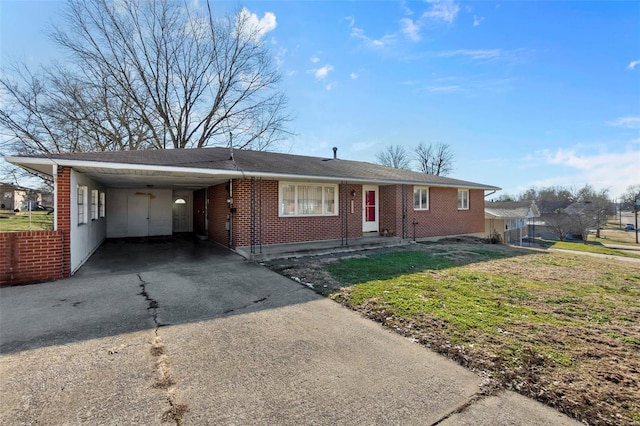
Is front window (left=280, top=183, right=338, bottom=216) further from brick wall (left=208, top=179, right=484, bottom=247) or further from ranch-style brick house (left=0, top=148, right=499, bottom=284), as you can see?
brick wall (left=208, top=179, right=484, bottom=247)

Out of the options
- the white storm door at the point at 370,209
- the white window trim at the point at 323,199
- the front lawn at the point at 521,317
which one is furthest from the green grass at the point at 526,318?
the white storm door at the point at 370,209

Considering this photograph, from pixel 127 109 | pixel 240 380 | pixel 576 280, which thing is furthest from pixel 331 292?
pixel 127 109

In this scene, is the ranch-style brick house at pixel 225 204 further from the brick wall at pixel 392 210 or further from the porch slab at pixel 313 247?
the porch slab at pixel 313 247

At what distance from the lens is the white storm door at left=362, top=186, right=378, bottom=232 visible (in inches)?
489

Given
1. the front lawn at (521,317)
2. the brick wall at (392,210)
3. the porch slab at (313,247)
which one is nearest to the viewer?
the front lawn at (521,317)

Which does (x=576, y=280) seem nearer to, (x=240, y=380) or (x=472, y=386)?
(x=472, y=386)

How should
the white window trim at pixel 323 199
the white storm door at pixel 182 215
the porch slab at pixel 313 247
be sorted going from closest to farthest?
the porch slab at pixel 313 247 → the white window trim at pixel 323 199 → the white storm door at pixel 182 215

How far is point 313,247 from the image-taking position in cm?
1002

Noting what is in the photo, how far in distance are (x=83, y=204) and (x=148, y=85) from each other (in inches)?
658

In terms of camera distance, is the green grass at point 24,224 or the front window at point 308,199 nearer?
the front window at point 308,199

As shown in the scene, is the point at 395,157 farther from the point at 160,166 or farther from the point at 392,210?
the point at 160,166

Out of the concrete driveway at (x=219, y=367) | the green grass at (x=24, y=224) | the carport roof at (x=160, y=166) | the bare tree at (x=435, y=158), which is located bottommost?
the concrete driveway at (x=219, y=367)

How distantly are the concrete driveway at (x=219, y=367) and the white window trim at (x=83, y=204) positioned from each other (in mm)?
2809

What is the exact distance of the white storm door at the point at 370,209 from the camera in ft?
40.8
